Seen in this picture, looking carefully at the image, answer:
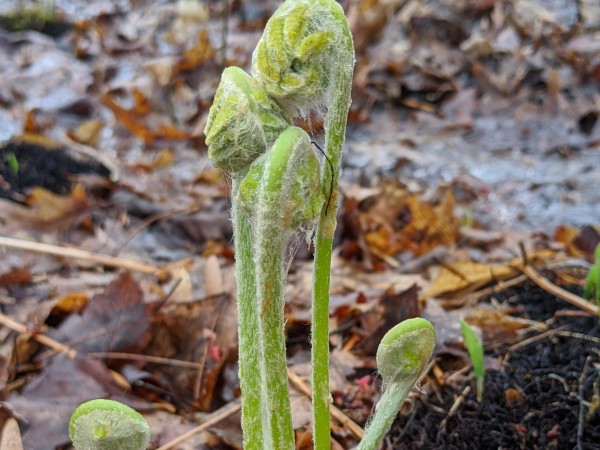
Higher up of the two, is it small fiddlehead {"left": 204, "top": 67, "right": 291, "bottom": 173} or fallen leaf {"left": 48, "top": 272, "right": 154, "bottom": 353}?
small fiddlehead {"left": 204, "top": 67, "right": 291, "bottom": 173}

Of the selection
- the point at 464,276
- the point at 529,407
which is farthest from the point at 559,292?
the point at 529,407

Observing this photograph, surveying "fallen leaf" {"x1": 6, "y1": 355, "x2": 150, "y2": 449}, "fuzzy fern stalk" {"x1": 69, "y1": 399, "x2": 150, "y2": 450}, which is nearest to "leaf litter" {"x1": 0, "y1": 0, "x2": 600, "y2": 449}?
"fallen leaf" {"x1": 6, "y1": 355, "x2": 150, "y2": 449}

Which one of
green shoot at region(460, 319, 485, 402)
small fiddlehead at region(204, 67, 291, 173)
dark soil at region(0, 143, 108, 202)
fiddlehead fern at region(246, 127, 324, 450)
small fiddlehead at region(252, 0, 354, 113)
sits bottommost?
dark soil at region(0, 143, 108, 202)

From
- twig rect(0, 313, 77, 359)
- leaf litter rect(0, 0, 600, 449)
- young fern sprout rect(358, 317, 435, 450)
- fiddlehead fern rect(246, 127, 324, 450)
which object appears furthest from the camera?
twig rect(0, 313, 77, 359)

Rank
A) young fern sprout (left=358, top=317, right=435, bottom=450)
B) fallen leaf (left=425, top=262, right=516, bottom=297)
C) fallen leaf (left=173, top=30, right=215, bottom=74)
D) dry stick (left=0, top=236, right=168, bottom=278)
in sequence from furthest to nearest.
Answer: fallen leaf (left=173, top=30, right=215, bottom=74) < dry stick (left=0, top=236, right=168, bottom=278) < fallen leaf (left=425, top=262, right=516, bottom=297) < young fern sprout (left=358, top=317, right=435, bottom=450)

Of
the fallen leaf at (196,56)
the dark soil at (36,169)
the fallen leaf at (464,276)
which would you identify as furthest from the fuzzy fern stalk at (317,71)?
the fallen leaf at (196,56)

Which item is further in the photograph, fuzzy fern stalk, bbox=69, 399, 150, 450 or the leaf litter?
the leaf litter

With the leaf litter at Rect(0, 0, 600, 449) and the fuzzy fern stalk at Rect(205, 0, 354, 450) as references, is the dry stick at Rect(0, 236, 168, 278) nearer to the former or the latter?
the leaf litter at Rect(0, 0, 600, 449)

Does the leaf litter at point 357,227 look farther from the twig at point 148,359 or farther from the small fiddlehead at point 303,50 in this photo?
the small fiddlehead at point 303,50
